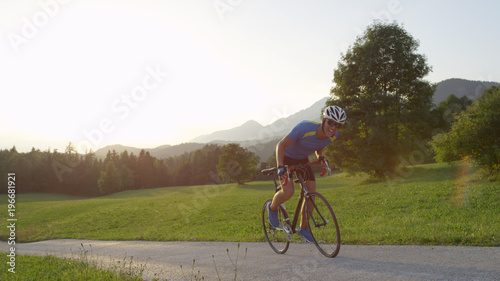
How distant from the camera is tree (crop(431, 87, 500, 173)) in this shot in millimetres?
18734

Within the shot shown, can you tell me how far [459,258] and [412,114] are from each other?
26.7 m

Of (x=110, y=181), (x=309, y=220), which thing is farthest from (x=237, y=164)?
(x=309, y=220)

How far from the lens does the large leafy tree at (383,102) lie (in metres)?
28.5

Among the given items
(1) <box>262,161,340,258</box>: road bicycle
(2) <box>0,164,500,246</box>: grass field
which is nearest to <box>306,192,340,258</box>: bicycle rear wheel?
(1) <box>262,161,340,258</box>: road bicycle

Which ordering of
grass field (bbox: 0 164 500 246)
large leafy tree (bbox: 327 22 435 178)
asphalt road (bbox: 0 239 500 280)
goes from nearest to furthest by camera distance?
1. asphalt road (bbox: 0 239 500 280)
2. grass field (bbox: 0 164 500 246)
3. large leafy tree (bbox: 327 22 435 178)

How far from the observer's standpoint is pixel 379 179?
99.1ft

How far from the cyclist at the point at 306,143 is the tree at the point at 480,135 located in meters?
17.1

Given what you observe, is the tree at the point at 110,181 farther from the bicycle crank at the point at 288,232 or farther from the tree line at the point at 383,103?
the bicycle crank at the point at 288,232

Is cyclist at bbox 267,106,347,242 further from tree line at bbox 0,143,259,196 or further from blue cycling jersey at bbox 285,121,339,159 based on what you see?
tree line at bbox 0,143,259,196

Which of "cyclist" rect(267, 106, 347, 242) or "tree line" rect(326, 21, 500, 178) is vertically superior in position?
"tree line" rect(326, 21, 500, 178)

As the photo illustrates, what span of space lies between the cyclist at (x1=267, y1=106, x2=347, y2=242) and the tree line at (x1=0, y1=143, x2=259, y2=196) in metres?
58.7

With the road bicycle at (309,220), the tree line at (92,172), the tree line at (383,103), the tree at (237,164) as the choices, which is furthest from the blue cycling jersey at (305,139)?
the tree line at (92,172)

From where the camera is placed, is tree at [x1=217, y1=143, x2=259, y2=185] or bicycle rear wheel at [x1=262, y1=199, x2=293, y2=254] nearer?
bicycle rear wheel at [x1=262, y1=199, x2=293, y2=254]

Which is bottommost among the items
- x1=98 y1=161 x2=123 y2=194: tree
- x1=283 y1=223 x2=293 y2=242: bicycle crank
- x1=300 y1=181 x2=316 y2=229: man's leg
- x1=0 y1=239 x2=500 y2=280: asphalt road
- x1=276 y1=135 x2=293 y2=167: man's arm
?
x1=98 y1=161 x2=123 y2=194: tree
